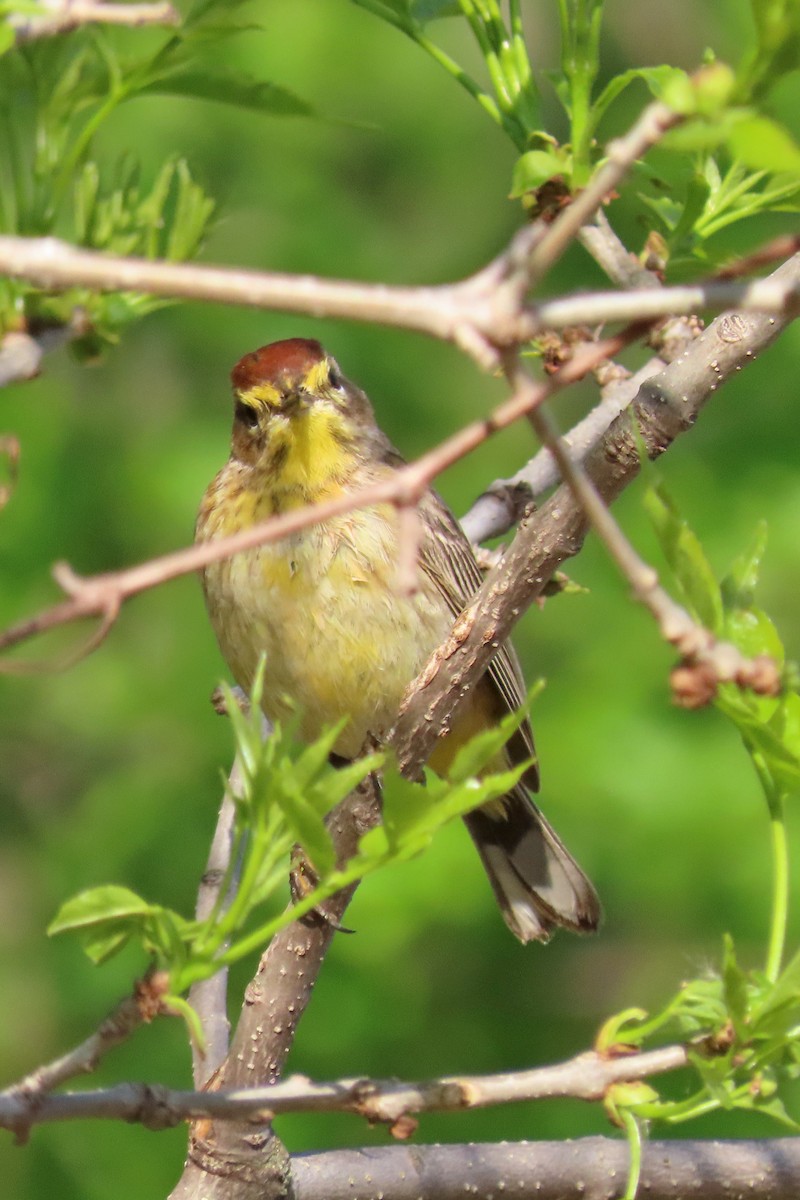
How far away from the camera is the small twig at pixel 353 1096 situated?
166 cm

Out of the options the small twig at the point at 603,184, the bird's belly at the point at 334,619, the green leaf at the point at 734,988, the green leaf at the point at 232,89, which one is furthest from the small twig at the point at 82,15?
the bird's belly at the point at 334,619

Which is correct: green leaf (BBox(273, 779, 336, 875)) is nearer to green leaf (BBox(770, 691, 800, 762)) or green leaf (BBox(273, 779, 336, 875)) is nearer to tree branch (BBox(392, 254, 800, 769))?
green leaf (BBox(770, 691, 800, 762))

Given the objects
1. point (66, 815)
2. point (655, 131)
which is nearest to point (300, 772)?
point (655, 131)

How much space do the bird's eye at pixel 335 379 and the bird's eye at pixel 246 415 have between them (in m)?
0.25

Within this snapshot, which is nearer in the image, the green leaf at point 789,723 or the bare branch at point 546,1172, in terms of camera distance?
the green leaf at point 789,723

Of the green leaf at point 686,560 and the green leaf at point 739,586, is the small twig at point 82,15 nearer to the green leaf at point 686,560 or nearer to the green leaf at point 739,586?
the green leaf at point 686,560

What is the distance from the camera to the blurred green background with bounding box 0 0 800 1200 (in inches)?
261

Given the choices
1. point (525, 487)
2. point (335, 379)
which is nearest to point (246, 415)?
point (335, 379)

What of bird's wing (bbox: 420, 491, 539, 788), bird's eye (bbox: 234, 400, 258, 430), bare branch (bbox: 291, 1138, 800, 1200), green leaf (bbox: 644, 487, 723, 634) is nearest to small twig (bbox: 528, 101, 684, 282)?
green leaf (bbox: 644, 487, 723, 634)

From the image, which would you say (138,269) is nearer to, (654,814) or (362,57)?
(654,814)

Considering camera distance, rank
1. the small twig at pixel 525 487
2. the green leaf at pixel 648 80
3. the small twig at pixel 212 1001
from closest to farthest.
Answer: the green leaf at pixel 648 80
the small twig at pixel 212 1001
the small twig at pixel 525 487

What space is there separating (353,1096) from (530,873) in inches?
118

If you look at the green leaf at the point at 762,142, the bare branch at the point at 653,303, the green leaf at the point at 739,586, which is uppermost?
the green leaf at the point at 762,142

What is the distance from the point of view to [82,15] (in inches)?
63.9
